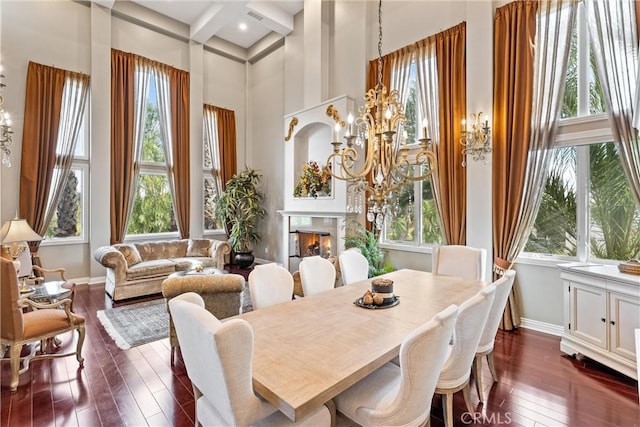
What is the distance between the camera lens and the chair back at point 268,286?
251 cm

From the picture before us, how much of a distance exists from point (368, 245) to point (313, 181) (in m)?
1.78

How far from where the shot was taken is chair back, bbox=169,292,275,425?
48.1 inches

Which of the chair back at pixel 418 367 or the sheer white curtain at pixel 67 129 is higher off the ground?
the sheer white curtain at pixel 67 129

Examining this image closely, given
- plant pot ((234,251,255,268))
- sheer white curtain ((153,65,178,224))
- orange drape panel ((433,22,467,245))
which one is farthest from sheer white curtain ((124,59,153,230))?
orange drape panel ((433,22,467,245))

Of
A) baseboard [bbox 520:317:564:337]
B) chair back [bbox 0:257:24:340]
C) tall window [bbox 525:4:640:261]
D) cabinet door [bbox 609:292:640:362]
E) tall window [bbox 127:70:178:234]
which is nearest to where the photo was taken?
chair back [bbox 0:257:24:340]

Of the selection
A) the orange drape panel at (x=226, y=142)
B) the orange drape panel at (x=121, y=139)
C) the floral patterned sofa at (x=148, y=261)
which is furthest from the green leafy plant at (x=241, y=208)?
the orange drape panel at (x=121, y=139)

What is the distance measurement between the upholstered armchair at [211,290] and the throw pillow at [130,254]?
2.79 m

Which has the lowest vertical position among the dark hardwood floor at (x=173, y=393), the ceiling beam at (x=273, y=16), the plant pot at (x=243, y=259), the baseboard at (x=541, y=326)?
the dark hardwood floor at (x=173, y=393)

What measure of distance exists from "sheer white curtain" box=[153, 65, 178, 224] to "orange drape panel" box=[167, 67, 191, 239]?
2.4 inches

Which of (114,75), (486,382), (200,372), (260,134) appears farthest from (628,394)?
(114,75)

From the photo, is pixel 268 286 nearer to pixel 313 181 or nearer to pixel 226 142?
pixel 313 181

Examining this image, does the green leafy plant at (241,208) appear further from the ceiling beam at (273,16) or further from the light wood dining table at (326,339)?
the light wood dining table at (326,339)

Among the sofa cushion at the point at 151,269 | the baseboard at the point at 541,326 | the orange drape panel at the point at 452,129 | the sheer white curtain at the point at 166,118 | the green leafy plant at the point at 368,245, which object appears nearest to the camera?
the baseboard at the point at 541,326

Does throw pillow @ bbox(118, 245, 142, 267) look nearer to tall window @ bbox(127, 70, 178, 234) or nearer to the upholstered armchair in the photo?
tall window @ bbox(127, 70, 178, 234)
